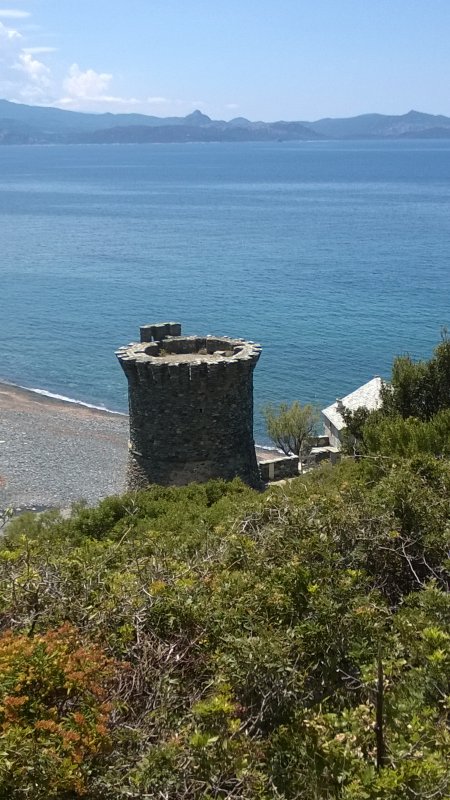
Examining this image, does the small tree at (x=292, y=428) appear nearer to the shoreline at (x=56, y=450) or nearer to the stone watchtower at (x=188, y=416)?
the shoreline at (x=56, y=450)

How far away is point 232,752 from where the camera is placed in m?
6.03

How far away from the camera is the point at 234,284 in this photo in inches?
3081

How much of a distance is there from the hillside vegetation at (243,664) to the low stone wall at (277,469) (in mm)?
15422

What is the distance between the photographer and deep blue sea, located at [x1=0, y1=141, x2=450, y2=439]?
2176 inches

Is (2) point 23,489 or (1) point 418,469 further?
(2) point 23,489

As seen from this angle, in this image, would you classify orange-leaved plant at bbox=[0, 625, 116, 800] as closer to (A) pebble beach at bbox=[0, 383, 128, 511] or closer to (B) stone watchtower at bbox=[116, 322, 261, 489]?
(B) stone watchtower at bbox=[116, 322, 261, 489]

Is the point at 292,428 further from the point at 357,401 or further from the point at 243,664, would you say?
the point at 243,664

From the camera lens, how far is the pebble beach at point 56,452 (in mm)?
35700

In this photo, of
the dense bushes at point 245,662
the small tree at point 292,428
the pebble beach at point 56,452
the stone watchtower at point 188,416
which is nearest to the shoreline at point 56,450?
the pebble beach at point 56,452

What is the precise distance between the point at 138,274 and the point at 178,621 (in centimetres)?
7836

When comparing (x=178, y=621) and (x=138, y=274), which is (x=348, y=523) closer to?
(x=178, y=621)

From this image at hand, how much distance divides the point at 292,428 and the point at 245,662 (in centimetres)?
3242

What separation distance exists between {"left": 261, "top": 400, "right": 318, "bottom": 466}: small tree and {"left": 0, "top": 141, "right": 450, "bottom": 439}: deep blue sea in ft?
15.1

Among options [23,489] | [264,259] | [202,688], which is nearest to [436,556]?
[202,688]
